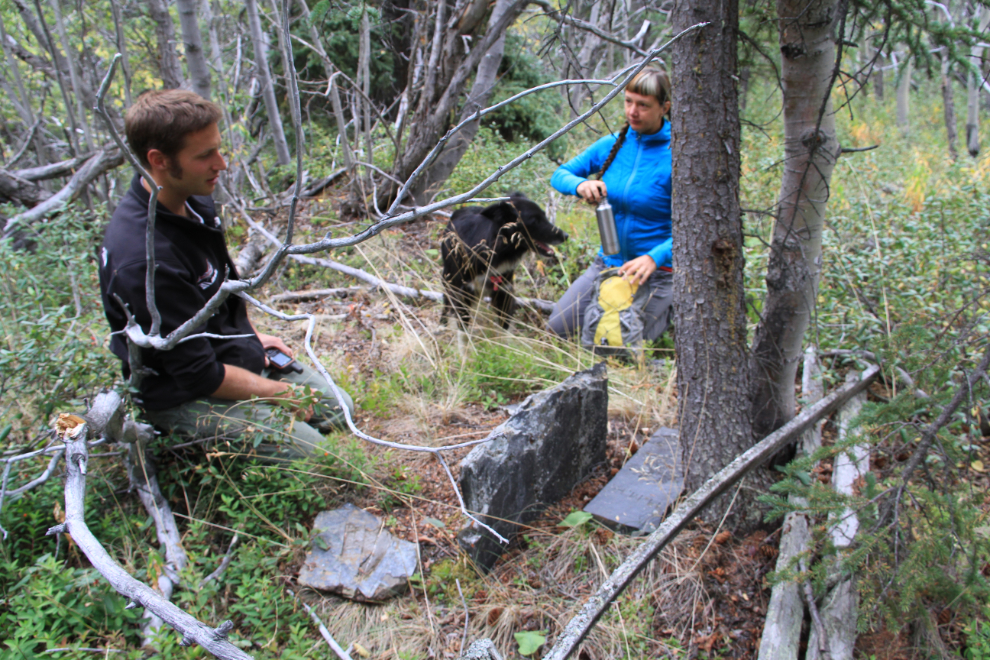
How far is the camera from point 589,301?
13.3 ft

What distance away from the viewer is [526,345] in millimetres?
3820

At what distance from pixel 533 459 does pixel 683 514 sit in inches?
28.6

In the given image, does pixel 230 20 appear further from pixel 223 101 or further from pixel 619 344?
pixel 619 344

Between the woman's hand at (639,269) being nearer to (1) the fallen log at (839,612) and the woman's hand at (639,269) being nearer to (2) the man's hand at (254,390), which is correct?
(1) the fallen log at (839,612)

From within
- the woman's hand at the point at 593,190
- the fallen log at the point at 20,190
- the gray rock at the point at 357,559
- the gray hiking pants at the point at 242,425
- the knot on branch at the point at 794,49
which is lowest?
the gray rock at the point at 357,559

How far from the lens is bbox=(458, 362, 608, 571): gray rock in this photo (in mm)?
2250

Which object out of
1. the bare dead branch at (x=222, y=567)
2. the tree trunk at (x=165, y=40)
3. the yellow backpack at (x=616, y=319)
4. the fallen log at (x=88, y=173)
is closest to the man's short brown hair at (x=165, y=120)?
the bare dead branch at (x=222, y=567)

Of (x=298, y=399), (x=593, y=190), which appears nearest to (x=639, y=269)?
(x=593, y=190)

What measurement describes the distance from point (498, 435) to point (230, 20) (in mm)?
11391

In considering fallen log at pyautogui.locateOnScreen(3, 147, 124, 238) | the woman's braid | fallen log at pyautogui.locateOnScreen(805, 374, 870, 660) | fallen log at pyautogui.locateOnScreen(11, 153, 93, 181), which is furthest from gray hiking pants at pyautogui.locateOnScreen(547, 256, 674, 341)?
fallen log at pyautogui.locateOnScreen(11, 153, 93, 181)

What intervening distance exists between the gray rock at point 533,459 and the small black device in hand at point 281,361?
1.51 metres

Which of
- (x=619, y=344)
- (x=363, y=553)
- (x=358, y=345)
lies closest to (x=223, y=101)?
(x=358, y=345)

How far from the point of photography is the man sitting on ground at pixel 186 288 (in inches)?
90.5

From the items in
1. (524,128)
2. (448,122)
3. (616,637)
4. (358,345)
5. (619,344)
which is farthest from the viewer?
(524,128)
